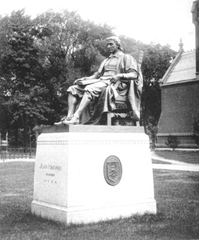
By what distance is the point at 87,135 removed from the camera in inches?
279

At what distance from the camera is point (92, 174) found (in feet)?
23.1

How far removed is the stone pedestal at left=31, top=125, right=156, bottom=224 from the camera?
22.5 feet

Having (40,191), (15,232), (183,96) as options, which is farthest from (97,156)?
(183,96)

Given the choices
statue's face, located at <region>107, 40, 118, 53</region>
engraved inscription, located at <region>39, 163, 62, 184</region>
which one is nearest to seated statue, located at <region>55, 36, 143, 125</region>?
statue's face, located at <region>107, 40, 118, 53</region>

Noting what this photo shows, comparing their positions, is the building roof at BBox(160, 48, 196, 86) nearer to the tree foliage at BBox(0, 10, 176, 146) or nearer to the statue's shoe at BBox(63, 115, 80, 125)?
the tree foliage at BBox(0, 10, 176, 146)

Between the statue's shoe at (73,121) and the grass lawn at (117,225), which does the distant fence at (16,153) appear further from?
the statue's shoe at (73,121)

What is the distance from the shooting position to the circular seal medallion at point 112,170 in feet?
23.7

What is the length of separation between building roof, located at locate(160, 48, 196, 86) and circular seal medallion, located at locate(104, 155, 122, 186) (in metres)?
30.1

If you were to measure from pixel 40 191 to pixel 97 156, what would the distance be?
1.39 metres

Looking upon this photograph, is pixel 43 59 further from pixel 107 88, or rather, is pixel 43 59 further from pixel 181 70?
pixel 107 88

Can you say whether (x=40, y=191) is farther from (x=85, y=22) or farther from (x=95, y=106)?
(x=85, y=22)

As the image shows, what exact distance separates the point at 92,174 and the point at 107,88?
174 cm

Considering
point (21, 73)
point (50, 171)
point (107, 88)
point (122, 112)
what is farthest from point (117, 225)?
point (21, 73)

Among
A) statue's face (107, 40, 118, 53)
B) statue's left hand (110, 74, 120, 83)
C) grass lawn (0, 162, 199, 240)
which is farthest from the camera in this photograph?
statue's face (107, 40, 118, 53)
